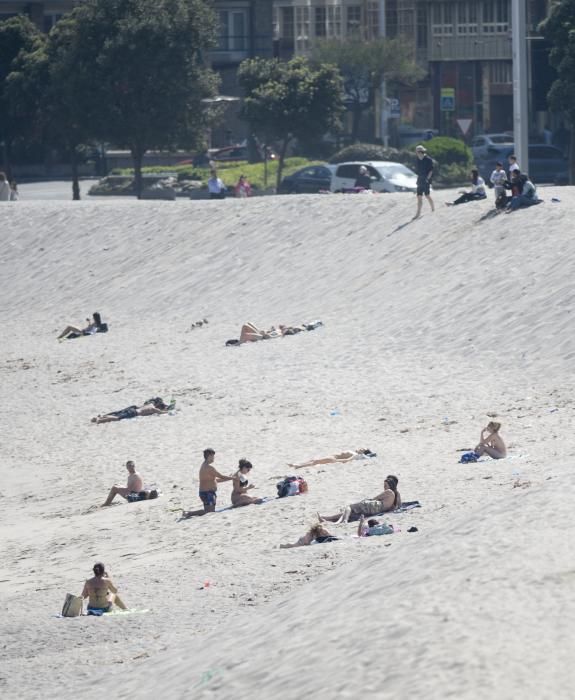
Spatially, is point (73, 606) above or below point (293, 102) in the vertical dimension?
below

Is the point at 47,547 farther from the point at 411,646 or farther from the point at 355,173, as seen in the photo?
the point at 355,173

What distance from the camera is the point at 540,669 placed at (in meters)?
10.6

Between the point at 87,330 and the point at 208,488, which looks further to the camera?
the point at 87,330

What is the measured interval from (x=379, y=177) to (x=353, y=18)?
2963cm

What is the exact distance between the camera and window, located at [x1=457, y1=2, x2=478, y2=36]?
6712cm

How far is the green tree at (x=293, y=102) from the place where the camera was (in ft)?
163

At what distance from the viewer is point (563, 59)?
46781mm

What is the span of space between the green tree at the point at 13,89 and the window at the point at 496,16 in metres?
21.7

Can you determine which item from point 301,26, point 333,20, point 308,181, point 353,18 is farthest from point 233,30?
point 308,181

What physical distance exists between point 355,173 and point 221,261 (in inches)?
308

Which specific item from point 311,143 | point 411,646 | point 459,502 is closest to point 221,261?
point 311,143

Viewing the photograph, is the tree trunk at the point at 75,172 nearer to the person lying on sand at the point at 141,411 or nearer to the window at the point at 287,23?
the person lying on sand at the point at 141,411

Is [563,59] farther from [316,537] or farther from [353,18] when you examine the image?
[316,537]

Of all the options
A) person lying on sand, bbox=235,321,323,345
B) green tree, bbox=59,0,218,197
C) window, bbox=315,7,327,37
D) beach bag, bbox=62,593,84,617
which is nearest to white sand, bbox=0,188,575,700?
beach bag, bbox=62,593,84,617
